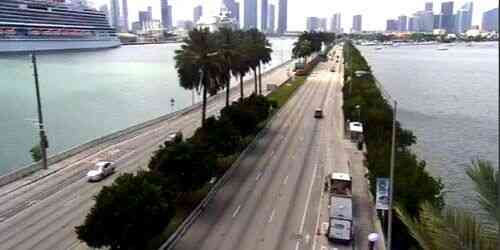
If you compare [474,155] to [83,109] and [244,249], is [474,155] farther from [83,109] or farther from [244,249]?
[83,109]

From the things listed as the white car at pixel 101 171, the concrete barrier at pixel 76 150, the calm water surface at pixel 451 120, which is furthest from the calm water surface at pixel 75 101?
the calm water surface at pixel 451 120

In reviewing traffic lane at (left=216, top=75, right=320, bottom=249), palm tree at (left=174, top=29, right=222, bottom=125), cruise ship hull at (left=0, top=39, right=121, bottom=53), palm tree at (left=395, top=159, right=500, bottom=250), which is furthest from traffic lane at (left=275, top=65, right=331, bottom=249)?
cruise ship hull at (left=0, top=39, right=121, bottom=53)

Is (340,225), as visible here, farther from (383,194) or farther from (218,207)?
(218,207)

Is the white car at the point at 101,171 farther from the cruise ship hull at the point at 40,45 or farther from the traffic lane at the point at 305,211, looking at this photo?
the cruise ship hull at the point at 40,45

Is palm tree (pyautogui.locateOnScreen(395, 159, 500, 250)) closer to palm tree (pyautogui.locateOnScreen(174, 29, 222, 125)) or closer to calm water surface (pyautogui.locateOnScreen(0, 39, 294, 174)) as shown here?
palm tree (pyautogui.locateOnScreen(174, 29, 222, 125))

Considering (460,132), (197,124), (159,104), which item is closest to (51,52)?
(159,104)

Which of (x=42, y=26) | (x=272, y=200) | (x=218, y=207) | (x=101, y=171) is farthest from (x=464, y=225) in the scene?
(x=42, y=26)
